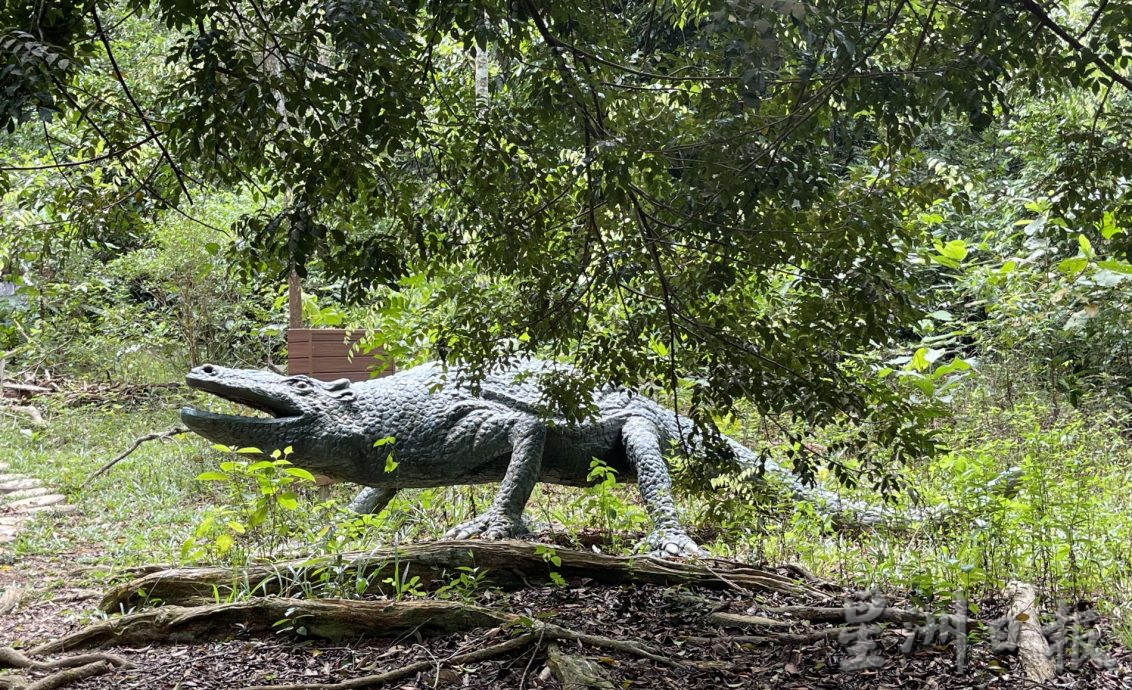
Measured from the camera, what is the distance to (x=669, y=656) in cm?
282

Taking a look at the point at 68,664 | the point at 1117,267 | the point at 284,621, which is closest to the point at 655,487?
the point at 284,621

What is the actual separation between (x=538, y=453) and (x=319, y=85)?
2329 millimetres

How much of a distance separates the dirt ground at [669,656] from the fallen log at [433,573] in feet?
0.65

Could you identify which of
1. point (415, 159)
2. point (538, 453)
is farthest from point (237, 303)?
point (415, 159)

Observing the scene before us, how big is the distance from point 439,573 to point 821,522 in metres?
1.71

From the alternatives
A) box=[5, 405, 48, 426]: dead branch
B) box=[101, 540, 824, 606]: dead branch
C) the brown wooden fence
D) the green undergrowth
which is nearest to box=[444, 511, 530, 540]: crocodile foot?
the green undergrowth

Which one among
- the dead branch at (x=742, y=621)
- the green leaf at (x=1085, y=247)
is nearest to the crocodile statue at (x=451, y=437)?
the dead branch at (x=742, y=621)

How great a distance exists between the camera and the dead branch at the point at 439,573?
10.9 feet

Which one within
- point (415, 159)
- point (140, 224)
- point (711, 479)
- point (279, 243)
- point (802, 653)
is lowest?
point (802, 653)

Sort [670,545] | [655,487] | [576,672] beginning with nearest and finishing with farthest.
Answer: [576,672] < [670,545] < [655,487]

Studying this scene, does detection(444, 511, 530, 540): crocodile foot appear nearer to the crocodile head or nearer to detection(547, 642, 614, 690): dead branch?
the crocodile head

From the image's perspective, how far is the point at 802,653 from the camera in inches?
112

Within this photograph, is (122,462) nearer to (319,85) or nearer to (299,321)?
(299,321)

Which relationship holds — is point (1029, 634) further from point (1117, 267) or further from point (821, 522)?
point (1117, 267)
